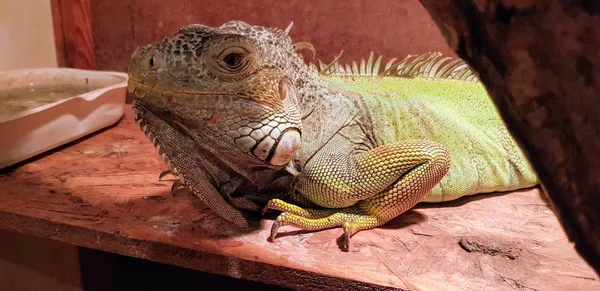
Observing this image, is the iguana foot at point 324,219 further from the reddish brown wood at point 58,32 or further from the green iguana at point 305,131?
the reddish brown wood at point 58,32

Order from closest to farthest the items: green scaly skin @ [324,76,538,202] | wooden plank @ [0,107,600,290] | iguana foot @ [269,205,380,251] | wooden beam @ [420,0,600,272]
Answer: wooden beam @ [420,0,600,272] → wooden plank @ [0,107,600,290] → iguana foot @ [269,205,380,251] → green scaly skin @ [324,76,538,202]

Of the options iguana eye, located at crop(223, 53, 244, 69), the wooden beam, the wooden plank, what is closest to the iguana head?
iguana eye, located at crop(223, 53, 244, 69)

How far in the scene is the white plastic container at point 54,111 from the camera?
8.24ft

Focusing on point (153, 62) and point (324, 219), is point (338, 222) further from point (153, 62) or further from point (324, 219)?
point (153, 62)

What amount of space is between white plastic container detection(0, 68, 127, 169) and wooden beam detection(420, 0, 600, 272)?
7.39 feet

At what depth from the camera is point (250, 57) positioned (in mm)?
1737

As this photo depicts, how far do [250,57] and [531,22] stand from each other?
1144mm

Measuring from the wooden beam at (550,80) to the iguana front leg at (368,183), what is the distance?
112 centimetres

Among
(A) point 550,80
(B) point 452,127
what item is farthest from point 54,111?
(A) point 550,80

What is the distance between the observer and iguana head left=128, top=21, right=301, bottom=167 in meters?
1.71

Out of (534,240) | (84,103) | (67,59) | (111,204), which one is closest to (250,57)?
(111,204)

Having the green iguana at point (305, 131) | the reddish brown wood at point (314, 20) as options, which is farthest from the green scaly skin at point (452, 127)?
the reddish brown wood at point (314, 20)

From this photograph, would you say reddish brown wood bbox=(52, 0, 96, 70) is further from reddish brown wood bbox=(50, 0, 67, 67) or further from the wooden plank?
the wooden plank

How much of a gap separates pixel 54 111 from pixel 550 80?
2464 mm
